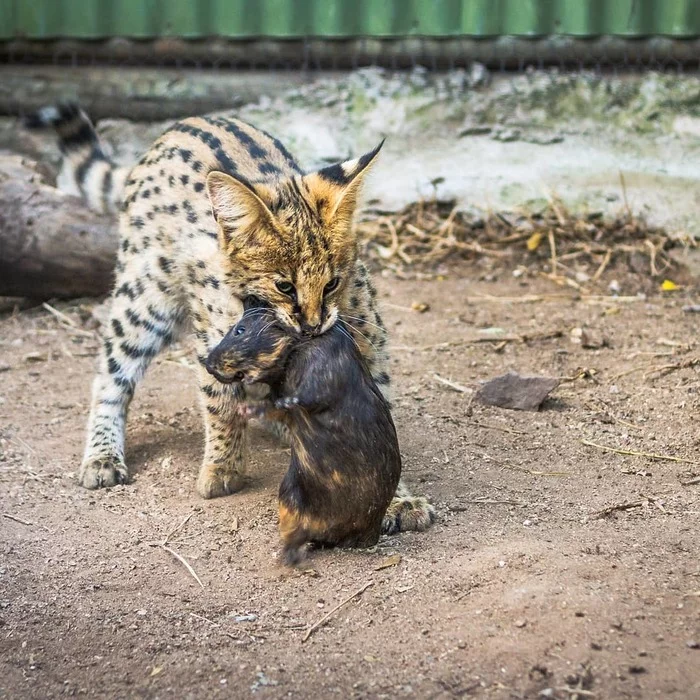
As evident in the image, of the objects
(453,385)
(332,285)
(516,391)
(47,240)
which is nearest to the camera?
(332,285)

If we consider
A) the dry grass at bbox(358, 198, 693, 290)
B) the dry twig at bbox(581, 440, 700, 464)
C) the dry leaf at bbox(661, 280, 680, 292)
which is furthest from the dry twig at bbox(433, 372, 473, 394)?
the dry leaf at bbox(661, 280, 680, 292)

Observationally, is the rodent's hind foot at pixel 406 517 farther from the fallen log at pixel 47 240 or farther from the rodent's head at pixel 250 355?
the fallen log at pixel 47 240

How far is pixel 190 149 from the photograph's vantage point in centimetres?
518

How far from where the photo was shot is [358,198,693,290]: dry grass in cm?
726

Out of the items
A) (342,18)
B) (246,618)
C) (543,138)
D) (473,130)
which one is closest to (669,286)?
(543,138)

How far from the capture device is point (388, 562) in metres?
3.80

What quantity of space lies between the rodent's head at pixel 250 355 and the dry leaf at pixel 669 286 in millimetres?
3798

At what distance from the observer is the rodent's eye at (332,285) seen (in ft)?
13.6

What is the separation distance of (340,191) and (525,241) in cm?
354

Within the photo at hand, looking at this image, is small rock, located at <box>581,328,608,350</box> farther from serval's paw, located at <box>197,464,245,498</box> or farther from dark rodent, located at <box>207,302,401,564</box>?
dark rodent, located at <box>207,302,401,564</box>

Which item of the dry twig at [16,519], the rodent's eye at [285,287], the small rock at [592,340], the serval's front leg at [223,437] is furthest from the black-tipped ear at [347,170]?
the small rock at [592,340]

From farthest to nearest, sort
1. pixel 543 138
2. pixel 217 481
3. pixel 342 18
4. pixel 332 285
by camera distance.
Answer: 1. pixel 342 18
2. pixel 543 138
3. pixel 217 481
4. pixel 332 285

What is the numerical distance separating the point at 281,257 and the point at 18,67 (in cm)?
549

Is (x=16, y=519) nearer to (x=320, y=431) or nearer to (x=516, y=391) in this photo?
(x=320, y=431)
